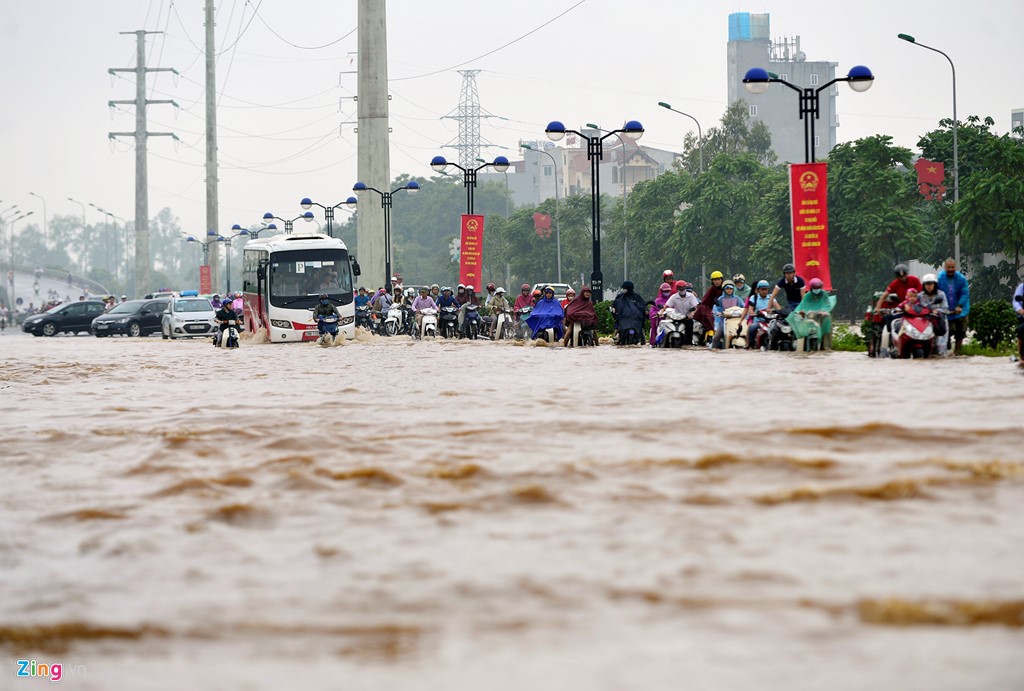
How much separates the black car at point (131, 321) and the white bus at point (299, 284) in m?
13.6

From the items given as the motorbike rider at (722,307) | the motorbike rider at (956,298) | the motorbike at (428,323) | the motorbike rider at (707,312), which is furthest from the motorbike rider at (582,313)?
the motorbike rider at (956,298)

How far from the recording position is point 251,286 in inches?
1641

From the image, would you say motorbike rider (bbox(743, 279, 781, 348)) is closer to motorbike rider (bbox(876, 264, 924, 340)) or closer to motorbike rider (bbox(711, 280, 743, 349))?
motorbike rider (bbox(711, 280, 743, 349))

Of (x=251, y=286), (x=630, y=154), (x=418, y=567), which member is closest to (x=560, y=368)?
(x=418, y=567)

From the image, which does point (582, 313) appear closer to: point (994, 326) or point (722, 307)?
point (722, 307)

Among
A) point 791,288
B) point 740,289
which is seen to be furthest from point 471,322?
point 791,288

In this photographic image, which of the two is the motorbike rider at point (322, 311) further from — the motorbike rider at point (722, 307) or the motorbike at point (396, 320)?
the motorbike rider at point (722, 307)

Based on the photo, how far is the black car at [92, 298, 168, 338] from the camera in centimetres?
5203

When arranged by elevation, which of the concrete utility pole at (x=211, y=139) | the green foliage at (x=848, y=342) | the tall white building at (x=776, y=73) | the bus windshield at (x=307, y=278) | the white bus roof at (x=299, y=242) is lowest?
the green foliage at (x=848, y=342)

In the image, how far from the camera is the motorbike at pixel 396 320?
41719 millimetres

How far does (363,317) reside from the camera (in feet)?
142

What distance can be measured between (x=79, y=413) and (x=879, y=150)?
40.4 metres

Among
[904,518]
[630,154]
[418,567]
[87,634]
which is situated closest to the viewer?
[87,634]

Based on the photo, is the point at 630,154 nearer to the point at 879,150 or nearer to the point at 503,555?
the point at 879,150
